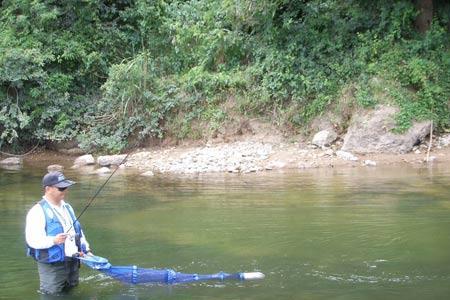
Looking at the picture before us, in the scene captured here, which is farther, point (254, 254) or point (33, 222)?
point (254, 254)

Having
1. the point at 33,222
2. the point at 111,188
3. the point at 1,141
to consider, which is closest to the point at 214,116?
the point at 111,188

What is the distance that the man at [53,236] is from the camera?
22.4 feet

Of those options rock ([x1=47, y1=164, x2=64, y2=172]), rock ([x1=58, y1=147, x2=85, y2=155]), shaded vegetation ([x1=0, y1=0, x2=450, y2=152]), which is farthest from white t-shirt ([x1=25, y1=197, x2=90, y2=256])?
rock ([x1=58, y1=147, x2=85, y2=155])

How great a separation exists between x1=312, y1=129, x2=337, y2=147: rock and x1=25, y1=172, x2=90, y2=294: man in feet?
36.1

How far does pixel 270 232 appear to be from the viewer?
1052cm

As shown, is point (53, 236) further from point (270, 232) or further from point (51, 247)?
point (270, 232)

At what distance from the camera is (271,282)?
807 centimetres

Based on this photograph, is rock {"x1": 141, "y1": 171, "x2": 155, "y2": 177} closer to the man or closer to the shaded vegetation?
the shaded vegetation

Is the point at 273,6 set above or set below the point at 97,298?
above

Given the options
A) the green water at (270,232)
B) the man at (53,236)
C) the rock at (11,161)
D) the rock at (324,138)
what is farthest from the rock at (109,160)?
the man at (53,236)

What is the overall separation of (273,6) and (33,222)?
532 inches

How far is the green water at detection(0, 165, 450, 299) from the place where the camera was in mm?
7930

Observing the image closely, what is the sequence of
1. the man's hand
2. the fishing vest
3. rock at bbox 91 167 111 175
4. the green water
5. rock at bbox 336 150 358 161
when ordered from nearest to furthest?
1. the man's hand
2. the fishing vest
3. the green water
4. rock at bbox 336 150 358 161
5. rock at bbox 91 167 111 175

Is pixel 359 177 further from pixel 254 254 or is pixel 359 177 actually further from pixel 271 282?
pixel 271 282
